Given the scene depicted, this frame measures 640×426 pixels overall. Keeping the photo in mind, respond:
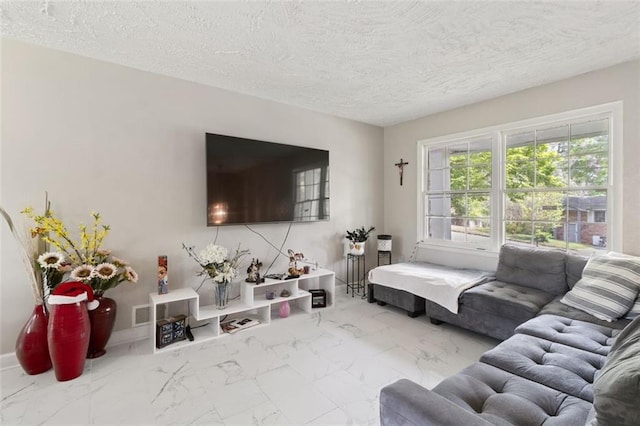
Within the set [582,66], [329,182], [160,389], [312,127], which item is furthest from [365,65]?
[160,389]

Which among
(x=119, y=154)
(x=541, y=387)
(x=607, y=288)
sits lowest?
(x=541, y=387)

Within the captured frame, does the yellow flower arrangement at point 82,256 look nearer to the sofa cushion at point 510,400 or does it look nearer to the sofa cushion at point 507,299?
the sofa cushion at point 510,400

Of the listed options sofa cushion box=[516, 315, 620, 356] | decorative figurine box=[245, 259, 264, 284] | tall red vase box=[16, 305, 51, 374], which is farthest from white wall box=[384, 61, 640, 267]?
tall red vase box=[16, 305, 51, 374]

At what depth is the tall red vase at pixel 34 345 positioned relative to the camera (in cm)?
205

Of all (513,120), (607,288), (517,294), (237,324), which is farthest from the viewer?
(513,120)

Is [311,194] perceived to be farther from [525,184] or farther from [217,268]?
[525,184]

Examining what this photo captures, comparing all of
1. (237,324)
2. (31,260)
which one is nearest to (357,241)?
(237,324)

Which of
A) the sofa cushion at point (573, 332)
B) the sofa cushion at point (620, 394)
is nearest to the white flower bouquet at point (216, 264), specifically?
the sofa cushion at point (573, 332)

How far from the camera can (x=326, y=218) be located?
3775 mm

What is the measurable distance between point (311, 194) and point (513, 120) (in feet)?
7.74

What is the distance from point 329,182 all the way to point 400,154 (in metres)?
1.24

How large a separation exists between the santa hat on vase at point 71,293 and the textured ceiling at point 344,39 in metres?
1.79

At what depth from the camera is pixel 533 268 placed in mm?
2768

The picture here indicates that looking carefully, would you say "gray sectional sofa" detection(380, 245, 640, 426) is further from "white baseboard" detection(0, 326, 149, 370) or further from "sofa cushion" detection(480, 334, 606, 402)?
"white baseboard" detection(0, 326, 149, 370)
